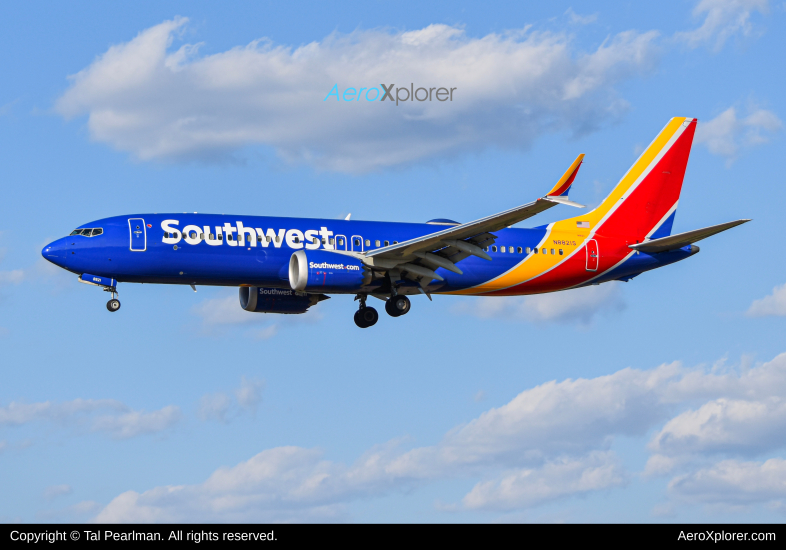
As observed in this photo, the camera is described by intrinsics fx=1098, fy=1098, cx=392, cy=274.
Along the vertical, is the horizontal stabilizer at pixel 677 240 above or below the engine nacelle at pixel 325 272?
above

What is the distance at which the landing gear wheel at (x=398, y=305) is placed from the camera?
5050 cm

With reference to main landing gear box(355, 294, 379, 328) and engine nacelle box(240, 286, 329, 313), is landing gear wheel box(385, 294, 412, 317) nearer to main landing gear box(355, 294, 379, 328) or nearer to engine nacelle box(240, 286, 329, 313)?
main landing gear box(355, 294, 379, 328)

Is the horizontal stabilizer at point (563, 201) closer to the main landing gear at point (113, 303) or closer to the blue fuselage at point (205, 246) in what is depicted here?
the blue fuselage at point (205, 246)

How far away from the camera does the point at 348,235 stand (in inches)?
1949

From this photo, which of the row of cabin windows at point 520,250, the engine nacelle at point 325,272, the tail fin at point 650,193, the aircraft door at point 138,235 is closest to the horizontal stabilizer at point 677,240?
the tail fin at point 650,193

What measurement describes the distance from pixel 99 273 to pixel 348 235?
11.0 meters

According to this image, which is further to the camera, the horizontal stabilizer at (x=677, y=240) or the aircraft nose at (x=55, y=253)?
the horizontal stabilizer at (x=677, y=240)

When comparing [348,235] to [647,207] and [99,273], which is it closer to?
[99,273]

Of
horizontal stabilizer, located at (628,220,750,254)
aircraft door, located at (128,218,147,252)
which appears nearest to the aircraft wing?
aircraft door, located at (128,218,147,252)

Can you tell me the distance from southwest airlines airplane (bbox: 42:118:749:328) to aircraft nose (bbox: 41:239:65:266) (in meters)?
0.04

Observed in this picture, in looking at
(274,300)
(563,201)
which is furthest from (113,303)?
(563,201)

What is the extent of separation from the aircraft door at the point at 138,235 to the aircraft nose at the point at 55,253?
295cm

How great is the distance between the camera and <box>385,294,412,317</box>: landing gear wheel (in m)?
50.5

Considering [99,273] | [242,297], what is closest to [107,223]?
[99,273]
